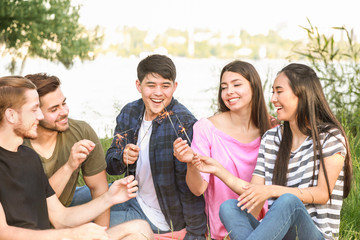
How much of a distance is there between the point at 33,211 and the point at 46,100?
2.45ft

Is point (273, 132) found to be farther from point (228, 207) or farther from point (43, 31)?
point (43, 31)

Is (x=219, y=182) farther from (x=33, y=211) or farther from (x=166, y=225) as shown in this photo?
(x=33, y=211)

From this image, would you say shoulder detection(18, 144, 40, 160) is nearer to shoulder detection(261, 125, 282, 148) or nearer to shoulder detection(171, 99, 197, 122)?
shoulder detection(171, 99, 197, 122)

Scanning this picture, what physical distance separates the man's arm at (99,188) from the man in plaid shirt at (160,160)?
14 cm

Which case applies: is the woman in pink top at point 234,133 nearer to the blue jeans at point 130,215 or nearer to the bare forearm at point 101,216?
the blue jeans at point 130,215

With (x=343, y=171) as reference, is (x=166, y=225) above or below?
below

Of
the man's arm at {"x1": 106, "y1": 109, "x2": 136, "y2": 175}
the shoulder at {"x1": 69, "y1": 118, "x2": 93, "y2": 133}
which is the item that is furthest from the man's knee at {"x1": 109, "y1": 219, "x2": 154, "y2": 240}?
the shoulder at {"x1": 69, "y1": 118, "x2": 93, "y2": 133}

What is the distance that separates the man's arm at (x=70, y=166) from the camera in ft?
9.19

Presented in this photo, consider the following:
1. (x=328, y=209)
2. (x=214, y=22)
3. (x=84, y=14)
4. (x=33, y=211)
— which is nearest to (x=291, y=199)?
(x=328, y=209)

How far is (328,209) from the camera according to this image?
2.99m

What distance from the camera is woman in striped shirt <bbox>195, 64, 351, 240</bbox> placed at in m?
2.81

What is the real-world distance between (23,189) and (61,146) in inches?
26.3

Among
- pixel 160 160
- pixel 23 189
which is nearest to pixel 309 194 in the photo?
pixel 160 160

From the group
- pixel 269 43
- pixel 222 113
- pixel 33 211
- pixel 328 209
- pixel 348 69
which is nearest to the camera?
pixel 33 211
